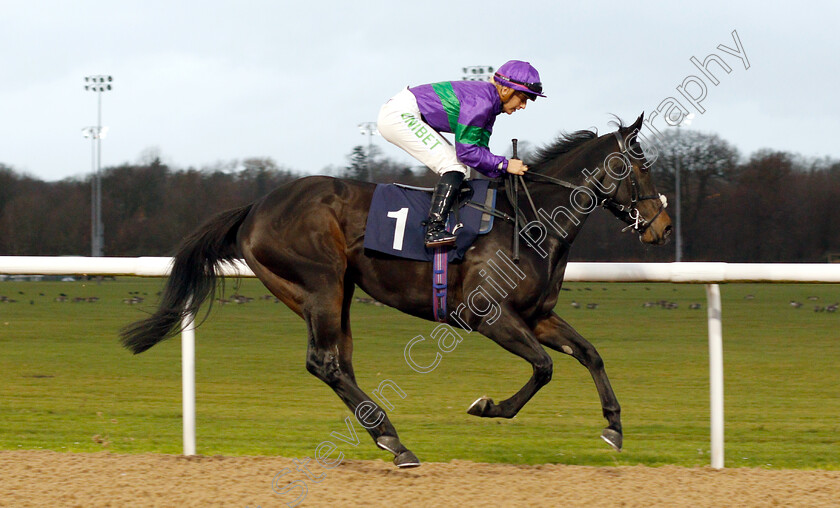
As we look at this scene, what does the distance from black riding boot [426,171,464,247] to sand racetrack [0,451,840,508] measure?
931 mm

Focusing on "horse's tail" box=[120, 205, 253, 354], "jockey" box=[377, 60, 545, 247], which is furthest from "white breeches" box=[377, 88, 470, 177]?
"horse's tail" box=[120, 205, 253, 354]

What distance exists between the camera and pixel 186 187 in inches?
1389

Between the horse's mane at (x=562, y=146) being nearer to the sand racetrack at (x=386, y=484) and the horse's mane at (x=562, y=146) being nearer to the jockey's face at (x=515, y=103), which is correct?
the jockey's face at (x=515, y=103)

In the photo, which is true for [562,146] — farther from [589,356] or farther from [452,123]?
[589,356]

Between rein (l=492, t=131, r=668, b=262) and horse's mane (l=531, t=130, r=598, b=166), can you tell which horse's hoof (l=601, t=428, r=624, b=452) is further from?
horse's mane (l=531, t=130, r=598, b=166)

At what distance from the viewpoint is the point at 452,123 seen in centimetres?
411

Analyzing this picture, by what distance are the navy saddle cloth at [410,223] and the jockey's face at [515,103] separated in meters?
0.37

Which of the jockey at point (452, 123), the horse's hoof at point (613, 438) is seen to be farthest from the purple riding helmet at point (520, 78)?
the horse's hoof at point (613, 438)

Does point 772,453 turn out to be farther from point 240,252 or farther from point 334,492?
point 240,252

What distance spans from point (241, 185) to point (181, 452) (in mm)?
30403

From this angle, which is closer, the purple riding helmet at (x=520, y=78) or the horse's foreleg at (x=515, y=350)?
the horse's foreleg at (x=515, y=350)

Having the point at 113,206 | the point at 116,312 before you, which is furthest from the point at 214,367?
the point at 113,206

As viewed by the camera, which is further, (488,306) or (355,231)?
(355,231)

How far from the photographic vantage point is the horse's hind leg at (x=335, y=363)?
385cm
